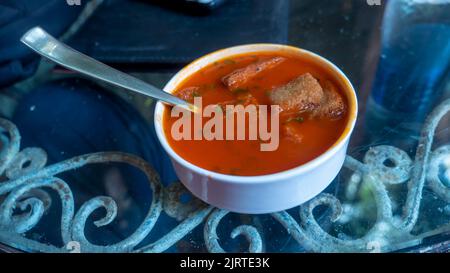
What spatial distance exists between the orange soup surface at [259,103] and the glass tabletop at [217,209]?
0.11m

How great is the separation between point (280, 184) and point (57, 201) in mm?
448

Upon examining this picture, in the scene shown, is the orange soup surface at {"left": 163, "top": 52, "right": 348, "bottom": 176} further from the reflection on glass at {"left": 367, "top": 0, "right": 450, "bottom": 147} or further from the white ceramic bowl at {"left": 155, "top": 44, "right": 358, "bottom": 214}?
the reflection on glass at {"left": 367, "top": 0, "right": 450, "bottom": 147}

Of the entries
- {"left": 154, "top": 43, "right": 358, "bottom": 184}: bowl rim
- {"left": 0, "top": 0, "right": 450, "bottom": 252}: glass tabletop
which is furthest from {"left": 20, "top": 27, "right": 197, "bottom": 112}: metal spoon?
{"left": 0, "top": 0, "right": 450, "bottom": 252}: glass tabletop

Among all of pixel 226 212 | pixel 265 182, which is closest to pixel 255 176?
pixel 265 182

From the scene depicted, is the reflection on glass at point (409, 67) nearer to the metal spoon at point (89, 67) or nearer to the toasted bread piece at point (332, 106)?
the toasted bread piece at point (332, 106)

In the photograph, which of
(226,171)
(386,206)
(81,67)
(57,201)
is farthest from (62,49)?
(386,206)

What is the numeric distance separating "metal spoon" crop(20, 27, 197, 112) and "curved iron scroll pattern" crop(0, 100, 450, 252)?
0.16m

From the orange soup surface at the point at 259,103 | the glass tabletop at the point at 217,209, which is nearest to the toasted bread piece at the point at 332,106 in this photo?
the orange soup surface at the point at 259,103

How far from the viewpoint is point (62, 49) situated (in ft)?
2.83

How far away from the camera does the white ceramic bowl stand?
0.69 meters

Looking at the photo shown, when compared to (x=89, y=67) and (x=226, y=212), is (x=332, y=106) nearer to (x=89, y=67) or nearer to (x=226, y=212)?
(x=226, y=212)

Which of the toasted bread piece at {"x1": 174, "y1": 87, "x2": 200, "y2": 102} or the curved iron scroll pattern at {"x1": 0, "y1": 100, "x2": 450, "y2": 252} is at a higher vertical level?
the toasted bread piece at {"x1": 174, "y1": 87, "x2": 200, "y2": 102}

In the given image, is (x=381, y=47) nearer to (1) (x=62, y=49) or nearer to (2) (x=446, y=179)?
(2) (x=446, y=179)

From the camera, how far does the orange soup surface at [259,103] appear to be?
73 centimetres
